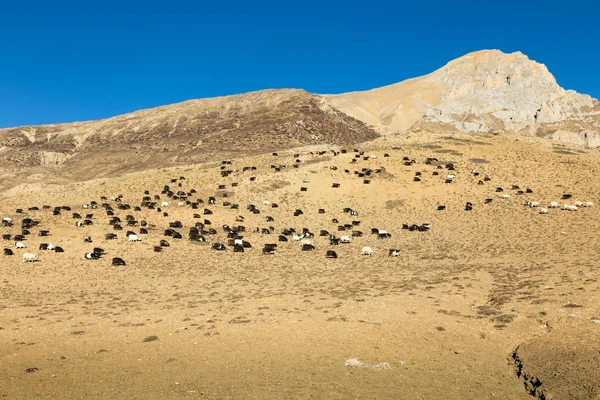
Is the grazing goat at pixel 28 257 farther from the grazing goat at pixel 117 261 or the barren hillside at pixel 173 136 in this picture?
the barren hillside at pixel 173 136

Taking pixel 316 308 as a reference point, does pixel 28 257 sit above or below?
above

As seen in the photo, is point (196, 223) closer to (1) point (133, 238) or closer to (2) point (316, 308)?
(1) point (133, 238)

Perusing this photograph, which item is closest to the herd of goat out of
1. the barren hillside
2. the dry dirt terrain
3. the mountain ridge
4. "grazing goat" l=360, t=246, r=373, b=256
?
"grazing goat" l=360, t=246, r=373, b=256

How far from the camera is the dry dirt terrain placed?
13289mm

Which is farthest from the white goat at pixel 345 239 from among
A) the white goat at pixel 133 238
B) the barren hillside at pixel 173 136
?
the barren hillside at pixel 173 136

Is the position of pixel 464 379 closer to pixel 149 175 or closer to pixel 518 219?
pixel 518 219

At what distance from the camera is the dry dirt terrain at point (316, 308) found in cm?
1329

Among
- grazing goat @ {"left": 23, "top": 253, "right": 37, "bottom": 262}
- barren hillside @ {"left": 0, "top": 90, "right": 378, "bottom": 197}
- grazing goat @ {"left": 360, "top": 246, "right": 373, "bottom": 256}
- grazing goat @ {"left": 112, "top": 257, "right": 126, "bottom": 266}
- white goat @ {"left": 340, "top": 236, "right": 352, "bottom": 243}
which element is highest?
barren hillside @ {"left": 0, "top": 90, "right": 378, "bottom": 197}

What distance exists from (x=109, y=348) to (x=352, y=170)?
184 ft

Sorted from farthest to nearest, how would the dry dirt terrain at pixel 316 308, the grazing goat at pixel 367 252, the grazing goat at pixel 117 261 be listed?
1. the grazing goat at pixel 367 252
2. the grazing goat at pixel 117 261
3. the dry dirt terrain at pixel 316 308

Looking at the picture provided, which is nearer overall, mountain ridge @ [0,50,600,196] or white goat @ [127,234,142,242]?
white goat @ [127,234,142,242]

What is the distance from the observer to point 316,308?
21000 millimetres

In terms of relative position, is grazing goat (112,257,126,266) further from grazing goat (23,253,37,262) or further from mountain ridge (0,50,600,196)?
mountain ridge (0,50,600,196)

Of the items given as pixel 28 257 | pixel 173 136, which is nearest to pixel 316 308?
pixel 28 257
